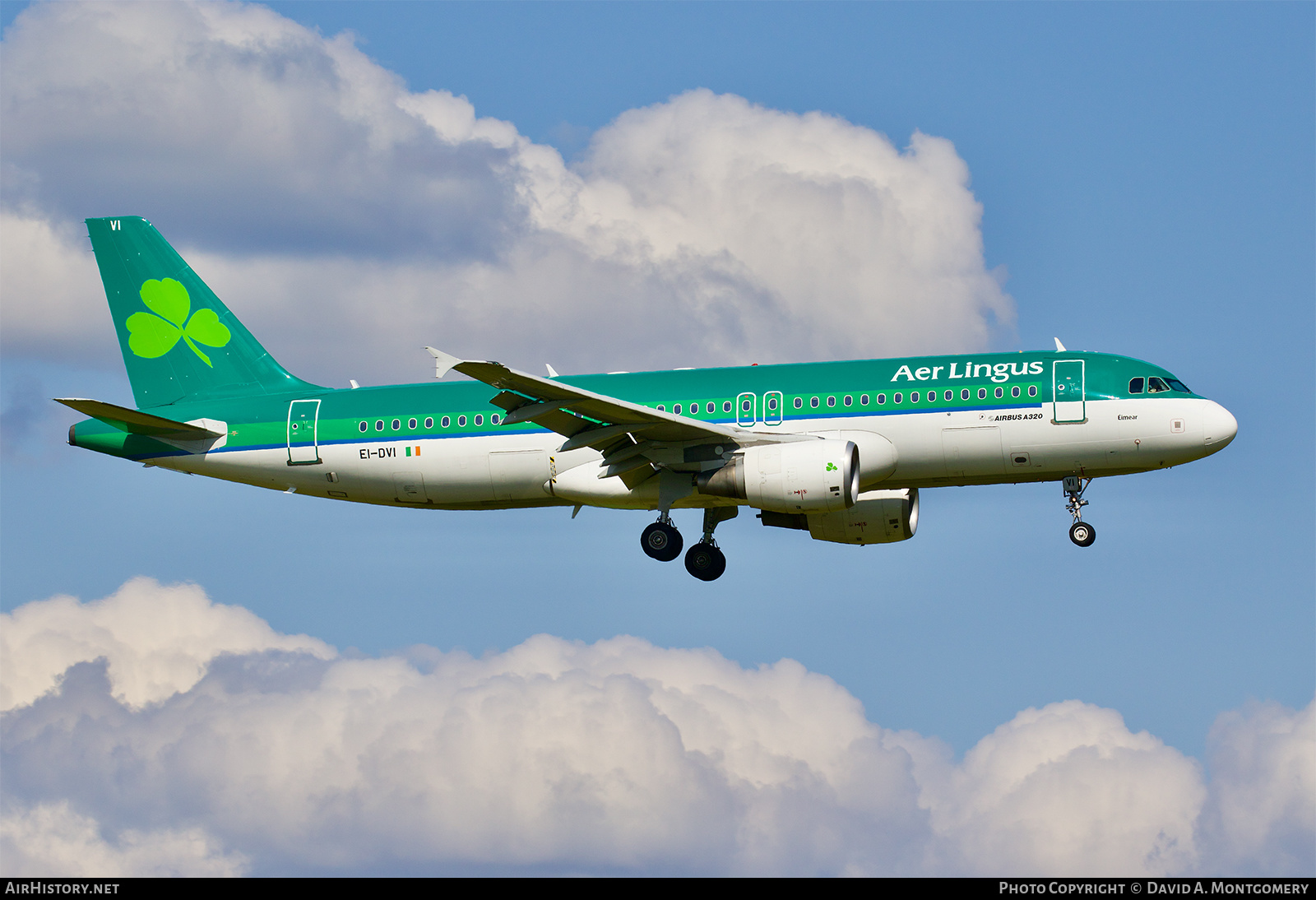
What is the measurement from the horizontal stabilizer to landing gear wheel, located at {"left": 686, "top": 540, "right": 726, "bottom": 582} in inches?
551

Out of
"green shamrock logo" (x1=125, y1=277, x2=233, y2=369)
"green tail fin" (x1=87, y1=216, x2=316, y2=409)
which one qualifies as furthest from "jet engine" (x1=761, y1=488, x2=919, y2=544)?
"green shamrock logo" (x1=125, y1=277, x2=233, y2=369)

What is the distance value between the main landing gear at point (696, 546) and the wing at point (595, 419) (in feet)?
7.97

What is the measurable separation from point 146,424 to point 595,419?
13660mm

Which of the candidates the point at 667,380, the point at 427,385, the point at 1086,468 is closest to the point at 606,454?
the point at 667,380

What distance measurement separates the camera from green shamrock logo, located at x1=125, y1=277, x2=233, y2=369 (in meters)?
48.7

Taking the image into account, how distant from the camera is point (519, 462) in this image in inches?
1730

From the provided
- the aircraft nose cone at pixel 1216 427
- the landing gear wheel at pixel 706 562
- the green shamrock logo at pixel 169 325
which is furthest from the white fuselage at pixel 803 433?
the green shamrock logo at pixel 169 325

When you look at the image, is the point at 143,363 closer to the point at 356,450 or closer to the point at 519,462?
the point at 356,450

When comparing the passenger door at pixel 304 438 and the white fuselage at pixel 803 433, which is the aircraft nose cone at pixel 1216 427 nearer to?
the white fuselage at pixel 803 433

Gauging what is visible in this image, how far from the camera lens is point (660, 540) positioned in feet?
145

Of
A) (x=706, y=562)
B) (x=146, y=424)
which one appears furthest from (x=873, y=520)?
(x=146, y=424)

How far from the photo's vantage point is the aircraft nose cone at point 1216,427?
135 feet
